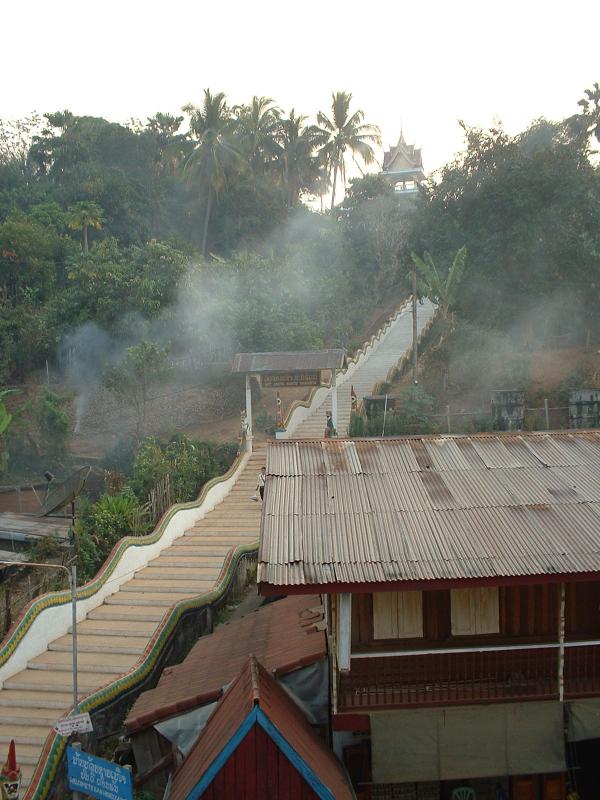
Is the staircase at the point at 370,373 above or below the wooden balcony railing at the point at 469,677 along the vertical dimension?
above

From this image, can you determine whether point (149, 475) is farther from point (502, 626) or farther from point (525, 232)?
point (525, 232)

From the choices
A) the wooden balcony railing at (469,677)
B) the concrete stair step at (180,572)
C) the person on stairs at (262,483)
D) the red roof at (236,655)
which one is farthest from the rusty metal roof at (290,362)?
the wooden balcony railing at (469,677)

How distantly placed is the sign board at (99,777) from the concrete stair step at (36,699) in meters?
4.05

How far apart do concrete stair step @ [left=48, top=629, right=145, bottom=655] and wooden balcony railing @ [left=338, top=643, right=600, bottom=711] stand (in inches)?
233

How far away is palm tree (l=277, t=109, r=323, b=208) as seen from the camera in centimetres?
4606

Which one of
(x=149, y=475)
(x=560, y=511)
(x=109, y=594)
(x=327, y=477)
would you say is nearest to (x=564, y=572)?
(x=560, y=511)

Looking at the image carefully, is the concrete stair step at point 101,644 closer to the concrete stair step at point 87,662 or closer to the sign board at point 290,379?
the concrete stair step at point 87,662

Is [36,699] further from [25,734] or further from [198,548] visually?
[198,548]

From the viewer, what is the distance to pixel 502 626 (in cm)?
849

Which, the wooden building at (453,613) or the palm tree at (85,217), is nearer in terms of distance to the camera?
the wooden building at (453,613)

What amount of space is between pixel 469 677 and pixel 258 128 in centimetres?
4329

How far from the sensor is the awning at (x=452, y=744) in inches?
320

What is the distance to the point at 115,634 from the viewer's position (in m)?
13.2

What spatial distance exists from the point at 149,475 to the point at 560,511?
1327 centimetres
